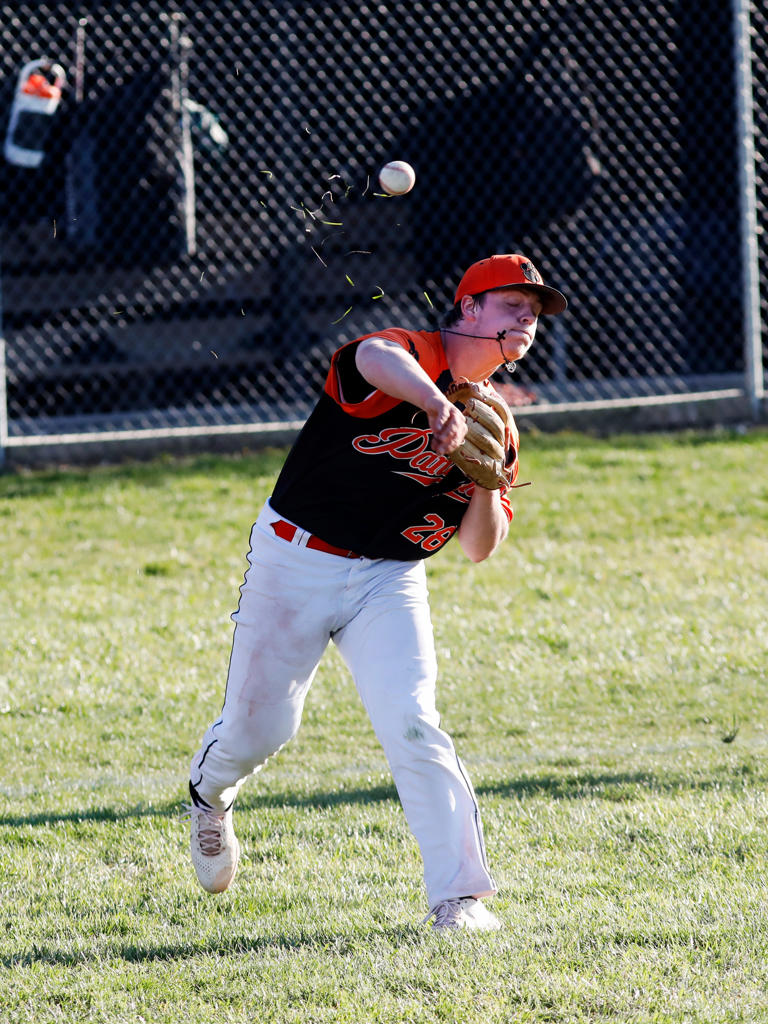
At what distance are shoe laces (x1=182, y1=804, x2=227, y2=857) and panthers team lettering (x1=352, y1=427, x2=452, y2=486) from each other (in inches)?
39.3

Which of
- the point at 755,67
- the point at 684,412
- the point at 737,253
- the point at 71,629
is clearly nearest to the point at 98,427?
the point at 71,629

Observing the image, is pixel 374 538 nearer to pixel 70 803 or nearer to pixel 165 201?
pixel 70 803

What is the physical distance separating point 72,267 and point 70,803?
6.77m

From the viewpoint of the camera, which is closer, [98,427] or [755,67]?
[98,427]

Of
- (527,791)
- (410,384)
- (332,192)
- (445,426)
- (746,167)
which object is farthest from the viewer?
(332,192)

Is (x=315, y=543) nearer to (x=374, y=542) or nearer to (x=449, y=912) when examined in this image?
(x=374, y=542)

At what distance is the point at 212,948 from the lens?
3.12 meters

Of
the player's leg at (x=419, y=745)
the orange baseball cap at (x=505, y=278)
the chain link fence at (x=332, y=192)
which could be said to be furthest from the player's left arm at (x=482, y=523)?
the chain link fence at (x=332, y=192)

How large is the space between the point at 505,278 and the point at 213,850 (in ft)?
5.24

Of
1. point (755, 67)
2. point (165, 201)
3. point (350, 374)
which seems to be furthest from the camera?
point (755, 67)

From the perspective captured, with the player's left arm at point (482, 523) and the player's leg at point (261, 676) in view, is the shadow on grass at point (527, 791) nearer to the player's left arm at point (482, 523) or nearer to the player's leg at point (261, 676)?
the player's leg at point (261, 676)

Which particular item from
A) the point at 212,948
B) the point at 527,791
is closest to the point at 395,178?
the point at 527,791

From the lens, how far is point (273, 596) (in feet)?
11.1

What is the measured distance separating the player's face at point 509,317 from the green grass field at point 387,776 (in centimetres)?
136
